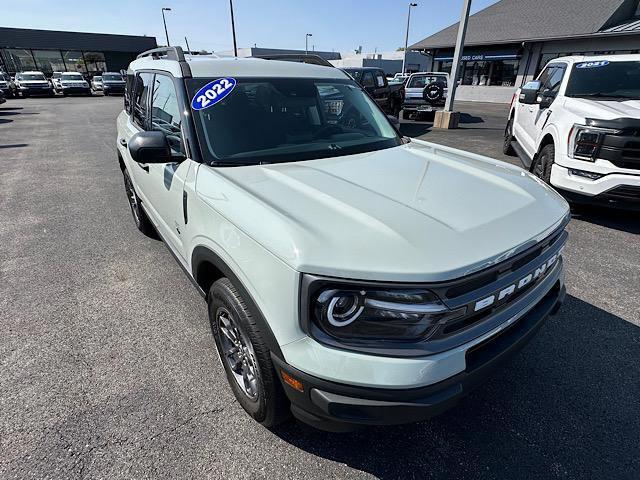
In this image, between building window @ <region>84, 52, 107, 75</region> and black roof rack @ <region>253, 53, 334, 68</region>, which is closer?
black roof rack @ <region>253, 53, 334, 68</region>

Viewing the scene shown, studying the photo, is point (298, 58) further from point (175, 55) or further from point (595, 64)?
point (595, 64)

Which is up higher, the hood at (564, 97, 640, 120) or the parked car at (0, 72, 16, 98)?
the hood at (564, 97, 640, 120)

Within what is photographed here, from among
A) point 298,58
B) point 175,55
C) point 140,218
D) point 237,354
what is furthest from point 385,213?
point 140,218

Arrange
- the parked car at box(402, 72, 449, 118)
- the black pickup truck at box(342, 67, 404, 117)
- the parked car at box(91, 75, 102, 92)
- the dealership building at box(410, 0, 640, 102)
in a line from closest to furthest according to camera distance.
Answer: the black pickup truck at box(342, 67, 404, 117) → the parked car at box(402, 72, 449, 118) → the dealership building at box(410, 0, 640, 102) → the parked car at box(91, 75, 102, 92)

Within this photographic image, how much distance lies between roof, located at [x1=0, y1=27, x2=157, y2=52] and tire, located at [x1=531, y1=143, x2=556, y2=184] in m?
45.5

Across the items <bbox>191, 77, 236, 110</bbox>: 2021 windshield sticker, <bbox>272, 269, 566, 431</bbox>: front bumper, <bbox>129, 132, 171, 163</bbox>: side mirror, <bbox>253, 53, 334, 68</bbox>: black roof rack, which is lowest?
<bbox>272, 269, 566, 431</bbox>: front bumper

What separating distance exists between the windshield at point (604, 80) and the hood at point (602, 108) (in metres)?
0.32

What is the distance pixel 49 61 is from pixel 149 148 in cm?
4675

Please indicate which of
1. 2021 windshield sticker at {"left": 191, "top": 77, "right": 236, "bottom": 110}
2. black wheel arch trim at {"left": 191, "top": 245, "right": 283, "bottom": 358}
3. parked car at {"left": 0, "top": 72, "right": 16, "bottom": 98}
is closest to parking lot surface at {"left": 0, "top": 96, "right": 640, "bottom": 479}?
black wheel arch trim at {"left": 191, "top": 245, "right": 283, "bottom": 358}

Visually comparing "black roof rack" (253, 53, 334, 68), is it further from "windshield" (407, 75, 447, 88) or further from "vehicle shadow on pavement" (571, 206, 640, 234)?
"windshield" (407, 75, 447, 88)

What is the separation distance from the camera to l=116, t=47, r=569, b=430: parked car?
4.62 ft

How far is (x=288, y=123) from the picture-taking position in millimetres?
2662

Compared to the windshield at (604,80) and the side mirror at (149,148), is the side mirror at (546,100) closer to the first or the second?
the windshield at (604,80)

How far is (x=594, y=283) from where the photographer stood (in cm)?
353
